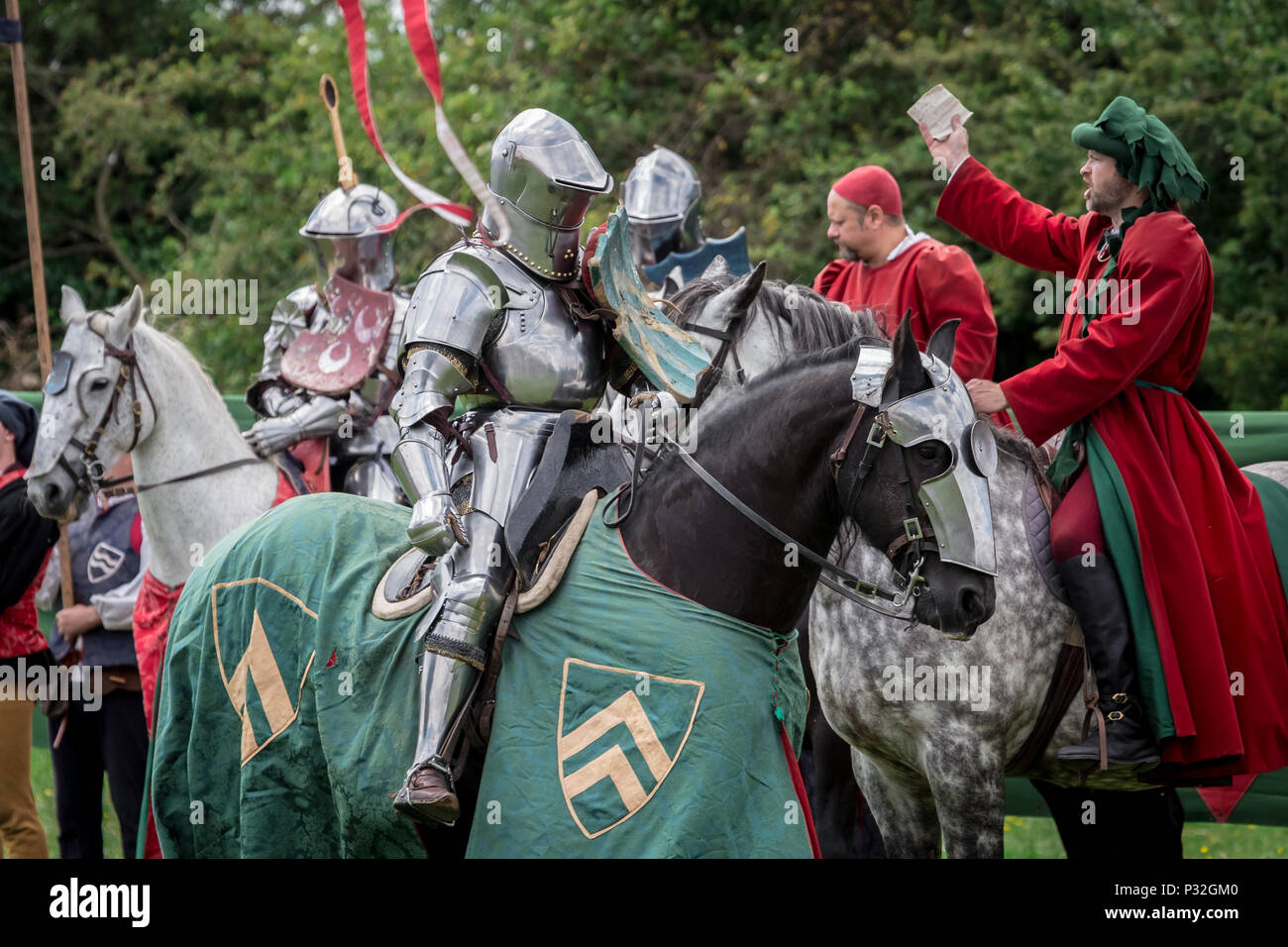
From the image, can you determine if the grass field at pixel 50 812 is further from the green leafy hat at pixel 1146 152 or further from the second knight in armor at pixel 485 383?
the green leafy hat at pixel 1146 152

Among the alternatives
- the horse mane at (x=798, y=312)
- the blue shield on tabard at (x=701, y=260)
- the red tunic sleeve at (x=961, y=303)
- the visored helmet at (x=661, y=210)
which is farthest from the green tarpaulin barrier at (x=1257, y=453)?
the visored helmet at (x=661, y=210)

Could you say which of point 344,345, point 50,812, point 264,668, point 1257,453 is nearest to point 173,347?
point 344,345

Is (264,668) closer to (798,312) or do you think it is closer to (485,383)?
(485,383)

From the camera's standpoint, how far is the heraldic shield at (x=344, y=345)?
665cm

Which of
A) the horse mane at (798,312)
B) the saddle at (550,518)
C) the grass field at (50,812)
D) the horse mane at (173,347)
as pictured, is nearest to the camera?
the saddle at (550,518)

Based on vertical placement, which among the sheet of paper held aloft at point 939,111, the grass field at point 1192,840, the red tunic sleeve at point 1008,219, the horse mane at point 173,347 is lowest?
the grass field at point 1192,840

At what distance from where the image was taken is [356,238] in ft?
23.9

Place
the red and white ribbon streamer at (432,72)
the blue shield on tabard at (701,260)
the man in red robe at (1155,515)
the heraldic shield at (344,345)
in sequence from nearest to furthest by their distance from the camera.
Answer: the red and white ribbon streamer at (432,72) < the man in red robe at (1155,515) < the heraldic shield at (344,345) < the blue shield on tabard at (701,260)

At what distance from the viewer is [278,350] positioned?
7.13 metres

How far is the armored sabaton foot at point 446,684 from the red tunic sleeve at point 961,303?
236cm

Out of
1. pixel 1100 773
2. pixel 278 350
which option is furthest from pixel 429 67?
pixel 278 350

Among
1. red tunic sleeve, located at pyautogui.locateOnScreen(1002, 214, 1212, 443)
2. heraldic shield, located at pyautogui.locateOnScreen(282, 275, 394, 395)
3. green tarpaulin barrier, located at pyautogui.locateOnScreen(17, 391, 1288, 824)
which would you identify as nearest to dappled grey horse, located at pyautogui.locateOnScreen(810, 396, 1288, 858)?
red tunic sleeve, located at pyautogui.locateOnScreen(1002, 214, 1212, 443)

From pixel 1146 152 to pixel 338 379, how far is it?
3601mm
